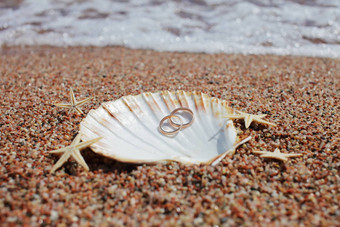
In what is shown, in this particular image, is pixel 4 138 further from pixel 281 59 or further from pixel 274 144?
pixel 281 59

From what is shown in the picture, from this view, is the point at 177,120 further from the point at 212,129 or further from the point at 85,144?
the point at 85,144

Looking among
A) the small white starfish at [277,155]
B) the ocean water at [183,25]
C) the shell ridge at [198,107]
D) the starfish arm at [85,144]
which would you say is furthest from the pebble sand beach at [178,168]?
the ocean water at [183,25]

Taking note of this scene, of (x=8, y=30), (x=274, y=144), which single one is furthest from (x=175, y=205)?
(x=8, y=30)

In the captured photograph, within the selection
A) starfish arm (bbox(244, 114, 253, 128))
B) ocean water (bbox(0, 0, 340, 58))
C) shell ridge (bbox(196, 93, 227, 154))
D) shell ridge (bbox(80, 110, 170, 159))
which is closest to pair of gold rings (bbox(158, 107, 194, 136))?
shell ridge (bbox(196, 93, 227, 154))

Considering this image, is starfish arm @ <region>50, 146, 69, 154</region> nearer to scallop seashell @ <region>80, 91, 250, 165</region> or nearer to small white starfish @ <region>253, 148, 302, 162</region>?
scallop seashell @ <region>80, 91, 250, 165</region>

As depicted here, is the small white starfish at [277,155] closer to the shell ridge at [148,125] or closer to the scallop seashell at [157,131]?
the scallop seashell at [157,131]

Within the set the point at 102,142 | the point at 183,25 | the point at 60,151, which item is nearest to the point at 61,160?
the point at 60,151
